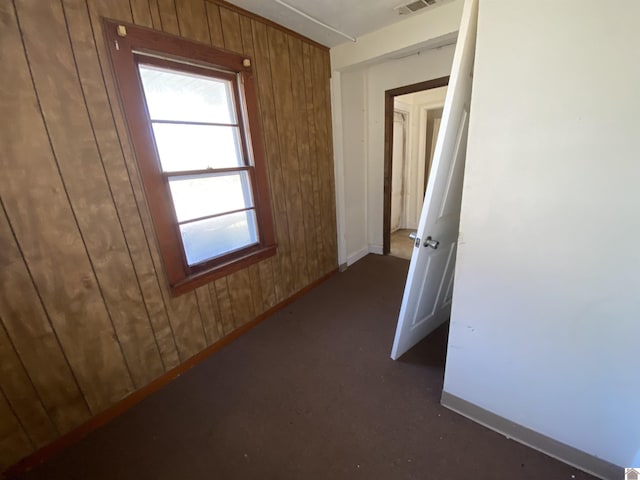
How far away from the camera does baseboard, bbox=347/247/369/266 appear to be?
337cm

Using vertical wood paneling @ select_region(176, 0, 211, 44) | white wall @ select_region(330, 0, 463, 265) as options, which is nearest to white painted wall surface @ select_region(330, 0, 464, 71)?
white wall @ select_region(330, 0, 463, 265)

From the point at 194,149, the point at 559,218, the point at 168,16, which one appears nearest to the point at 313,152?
the point at 194,149

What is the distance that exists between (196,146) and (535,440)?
251 centimetres

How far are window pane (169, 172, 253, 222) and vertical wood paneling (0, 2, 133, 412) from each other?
0.54 m

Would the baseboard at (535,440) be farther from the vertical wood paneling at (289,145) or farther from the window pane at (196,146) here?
the window pane at (196,146)

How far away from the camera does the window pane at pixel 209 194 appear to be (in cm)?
171

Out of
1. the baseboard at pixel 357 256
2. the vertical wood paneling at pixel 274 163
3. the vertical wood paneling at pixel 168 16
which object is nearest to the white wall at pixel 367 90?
the baseboard at pixel 357 256

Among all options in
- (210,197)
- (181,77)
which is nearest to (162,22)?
(181,77)

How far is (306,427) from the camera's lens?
4.61 ft

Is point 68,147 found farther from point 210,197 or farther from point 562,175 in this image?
point 562,175

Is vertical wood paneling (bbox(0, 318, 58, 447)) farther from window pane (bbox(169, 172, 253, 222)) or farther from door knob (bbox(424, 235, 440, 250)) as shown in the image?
door knob (bbox(424, 235, 440, 250))

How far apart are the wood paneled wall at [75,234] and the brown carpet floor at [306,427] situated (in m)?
0.23

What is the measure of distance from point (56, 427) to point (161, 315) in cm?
69

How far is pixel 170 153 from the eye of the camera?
1633mm
